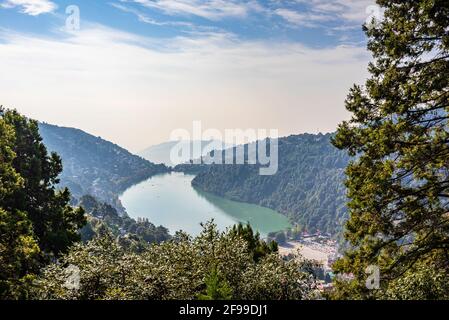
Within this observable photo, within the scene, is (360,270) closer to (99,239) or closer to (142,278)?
(142,278)

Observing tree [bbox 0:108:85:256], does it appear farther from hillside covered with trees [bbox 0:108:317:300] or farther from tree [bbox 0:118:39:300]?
tree [bbox 0:118:39:300]

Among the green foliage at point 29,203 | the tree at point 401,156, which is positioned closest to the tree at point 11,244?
the green foliage at point 29,203

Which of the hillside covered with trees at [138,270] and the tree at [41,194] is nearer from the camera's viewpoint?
the hillside covered with trees at [138,270]

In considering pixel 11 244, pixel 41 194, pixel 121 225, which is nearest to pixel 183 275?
pixel 11 244

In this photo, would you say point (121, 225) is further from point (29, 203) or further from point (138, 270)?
point (138, 270)

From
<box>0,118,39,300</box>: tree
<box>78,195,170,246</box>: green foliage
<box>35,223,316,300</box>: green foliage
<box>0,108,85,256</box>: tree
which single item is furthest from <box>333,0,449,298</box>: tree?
<box>78,195,170,246</box>: green foliage

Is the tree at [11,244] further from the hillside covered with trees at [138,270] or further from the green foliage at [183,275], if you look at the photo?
the green foliage at [183,275]
